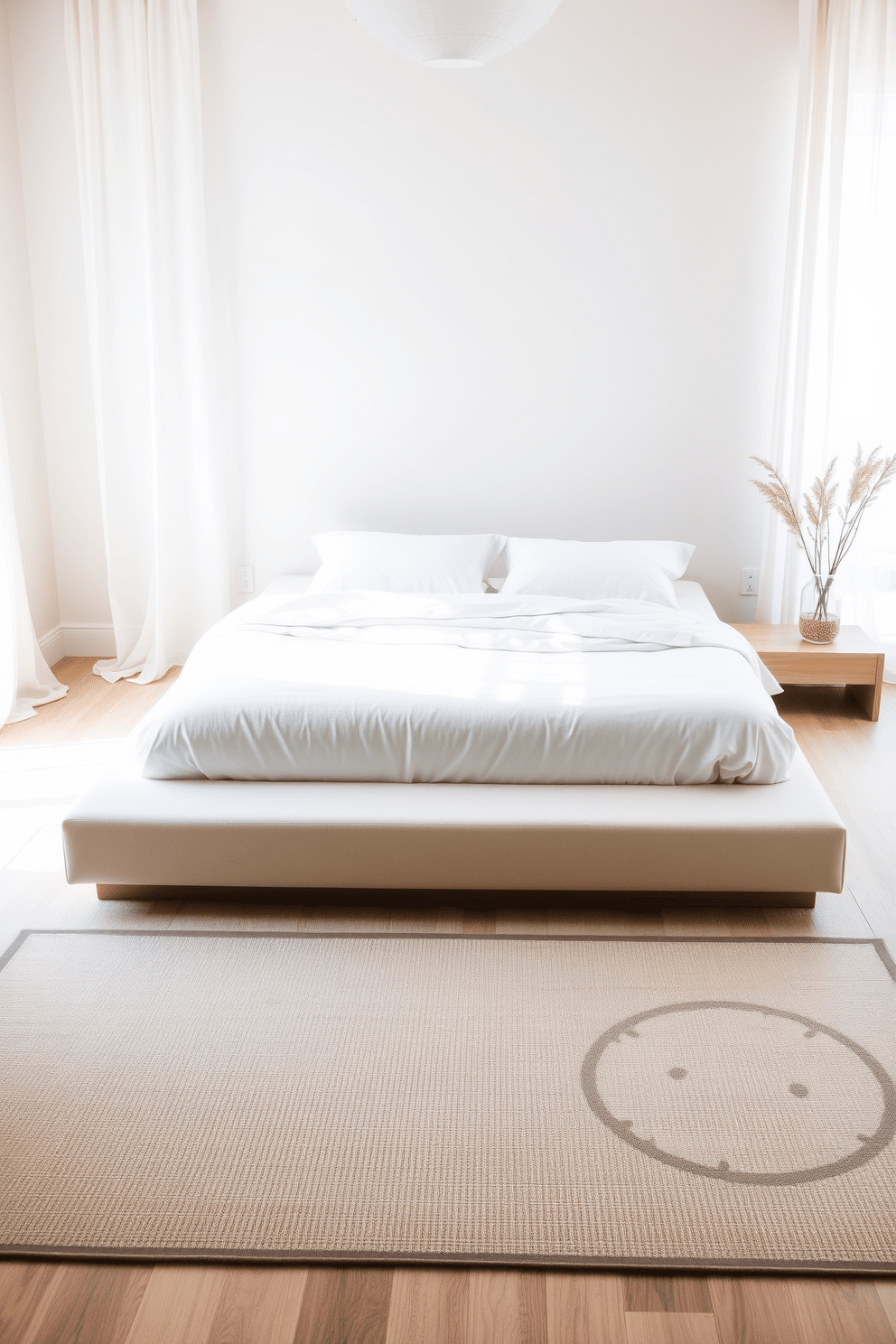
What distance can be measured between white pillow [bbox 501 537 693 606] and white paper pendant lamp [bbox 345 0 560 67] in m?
1.91

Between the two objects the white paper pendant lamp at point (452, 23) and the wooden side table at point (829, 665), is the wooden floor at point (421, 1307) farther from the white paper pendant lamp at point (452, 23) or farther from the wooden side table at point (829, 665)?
the wooden side table at point (829, 665)

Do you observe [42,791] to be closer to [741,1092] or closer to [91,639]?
[91,639]

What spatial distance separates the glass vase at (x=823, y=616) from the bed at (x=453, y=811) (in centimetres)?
123

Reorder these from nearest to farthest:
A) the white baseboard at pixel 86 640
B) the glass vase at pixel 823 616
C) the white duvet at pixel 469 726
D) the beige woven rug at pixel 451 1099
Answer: the beige woven rug at pixel 451 1099 → the white duvet at pixel 469 726 → the glass vase at pixel 823 616 → the white baseboard at pixel 86 640

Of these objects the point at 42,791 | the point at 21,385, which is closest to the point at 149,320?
the point at 21,385

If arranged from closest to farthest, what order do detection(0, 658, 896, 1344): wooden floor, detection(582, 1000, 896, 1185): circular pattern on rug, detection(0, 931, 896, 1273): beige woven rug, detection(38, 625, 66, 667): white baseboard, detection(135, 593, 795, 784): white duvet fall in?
detection(0, 658, 896, 1344): wooden floor < detection(0, 931, 896, 1273): beige woven rug < detection(582, 1000, 896, 1185): circular pattern on rug < detection(135, 593, 795, 784): white duvet < detection(38, 625, 66, 667): white baseboard

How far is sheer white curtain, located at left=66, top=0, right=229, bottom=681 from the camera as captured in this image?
4.00 metres

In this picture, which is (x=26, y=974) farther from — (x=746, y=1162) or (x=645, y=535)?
(x=645, y=535)

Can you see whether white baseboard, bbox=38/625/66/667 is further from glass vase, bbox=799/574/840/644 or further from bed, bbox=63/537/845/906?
glass vase, bbox=799/574/840/644

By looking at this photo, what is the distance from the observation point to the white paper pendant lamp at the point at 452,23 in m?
2.20

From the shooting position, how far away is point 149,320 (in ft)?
13.7

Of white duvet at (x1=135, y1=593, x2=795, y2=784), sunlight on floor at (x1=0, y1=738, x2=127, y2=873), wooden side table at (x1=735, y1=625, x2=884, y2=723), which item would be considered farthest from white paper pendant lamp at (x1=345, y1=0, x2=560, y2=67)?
wooden side table at (x1=735, y1=625, x2=884, y2=723)

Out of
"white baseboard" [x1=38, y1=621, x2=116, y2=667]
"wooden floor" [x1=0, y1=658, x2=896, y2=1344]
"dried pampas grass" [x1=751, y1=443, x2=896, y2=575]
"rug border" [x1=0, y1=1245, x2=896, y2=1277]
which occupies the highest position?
"dried pampas grass" [x1=751, y1=443, x2=896, y2=575]

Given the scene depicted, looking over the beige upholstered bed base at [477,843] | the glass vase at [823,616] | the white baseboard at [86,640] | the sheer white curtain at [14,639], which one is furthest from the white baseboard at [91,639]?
the glass vase at [823,616]
